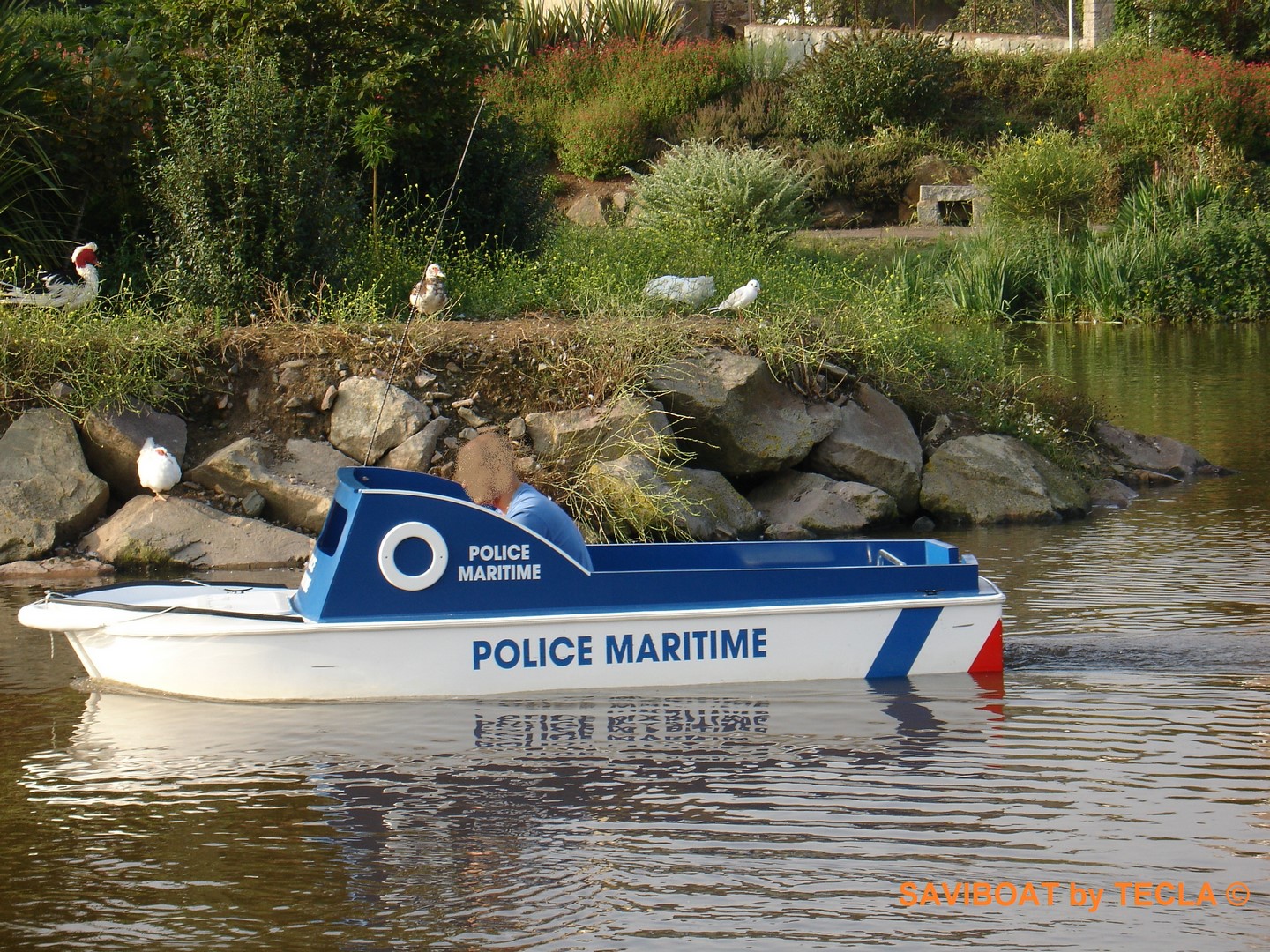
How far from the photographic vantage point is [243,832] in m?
5.60

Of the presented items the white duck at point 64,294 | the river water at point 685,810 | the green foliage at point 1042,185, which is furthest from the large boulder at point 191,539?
the green foliage at point 1042,185

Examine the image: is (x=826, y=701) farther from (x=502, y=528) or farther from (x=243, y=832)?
(x=243, y=832)

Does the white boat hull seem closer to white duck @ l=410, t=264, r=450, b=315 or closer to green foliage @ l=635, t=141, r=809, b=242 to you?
white duck @ l=410, t=264, r=450, b=315

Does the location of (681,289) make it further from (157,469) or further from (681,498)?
(157,469)

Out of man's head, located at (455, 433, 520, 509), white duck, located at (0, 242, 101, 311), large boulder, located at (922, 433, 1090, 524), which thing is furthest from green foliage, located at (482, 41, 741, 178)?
man's head, located at (455, 433, 520, 509)

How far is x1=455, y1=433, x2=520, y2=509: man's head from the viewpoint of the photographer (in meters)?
7.32

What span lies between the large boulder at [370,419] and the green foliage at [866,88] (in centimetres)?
2117

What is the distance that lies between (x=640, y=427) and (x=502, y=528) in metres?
3.72

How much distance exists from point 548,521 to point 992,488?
538cm

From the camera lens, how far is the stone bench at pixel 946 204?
1099 inches

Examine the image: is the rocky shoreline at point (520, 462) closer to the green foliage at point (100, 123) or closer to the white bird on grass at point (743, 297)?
the white bird on grass at point (743, 297)

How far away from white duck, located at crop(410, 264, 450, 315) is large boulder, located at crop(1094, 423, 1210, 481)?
6021 mm

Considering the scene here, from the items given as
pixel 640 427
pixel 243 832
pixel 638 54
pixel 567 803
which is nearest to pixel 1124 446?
pixel 640 427

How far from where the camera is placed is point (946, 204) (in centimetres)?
2828
